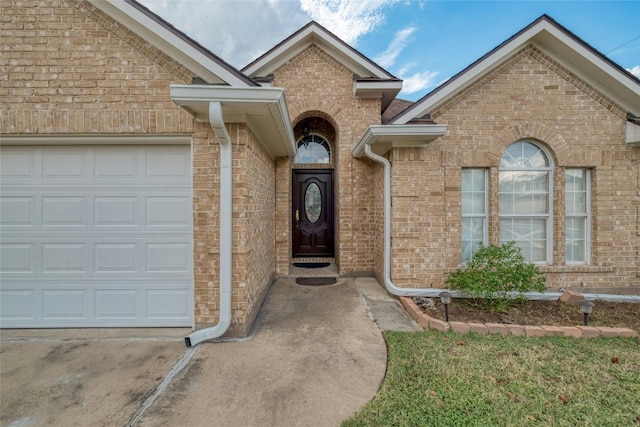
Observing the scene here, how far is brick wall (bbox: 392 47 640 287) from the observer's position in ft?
15.8

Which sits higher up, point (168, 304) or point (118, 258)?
point (118, 258)

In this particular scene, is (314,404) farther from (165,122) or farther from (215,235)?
(165,122)

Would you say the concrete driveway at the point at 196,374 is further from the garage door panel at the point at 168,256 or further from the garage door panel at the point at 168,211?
the garage door panel at the point at 168,211

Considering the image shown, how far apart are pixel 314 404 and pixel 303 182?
17.6 ft

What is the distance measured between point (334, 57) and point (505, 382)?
6592 millimetres

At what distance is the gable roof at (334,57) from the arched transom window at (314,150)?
5.12 ft

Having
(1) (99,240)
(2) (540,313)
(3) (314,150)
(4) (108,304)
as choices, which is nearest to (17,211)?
(1) (99,240)

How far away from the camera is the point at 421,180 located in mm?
4809

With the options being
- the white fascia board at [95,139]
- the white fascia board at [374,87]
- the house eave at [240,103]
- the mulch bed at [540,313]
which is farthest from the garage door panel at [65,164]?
the mulch bed at [540,313]

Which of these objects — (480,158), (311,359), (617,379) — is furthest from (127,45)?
(617,379)

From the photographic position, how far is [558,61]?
4.88m

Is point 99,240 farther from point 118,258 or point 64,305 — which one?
point 64,305

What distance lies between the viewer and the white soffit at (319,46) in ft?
19.4

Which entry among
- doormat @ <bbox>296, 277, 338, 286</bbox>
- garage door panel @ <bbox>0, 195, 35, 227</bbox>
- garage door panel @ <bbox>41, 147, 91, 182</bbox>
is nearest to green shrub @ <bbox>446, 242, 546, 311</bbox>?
doormat @ <bbox>296, 277, 338, 286</bbox>
